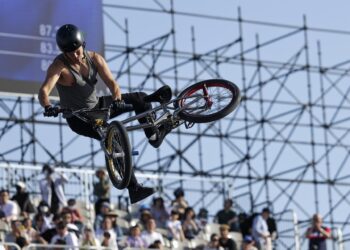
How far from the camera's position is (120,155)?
14508 millimetres

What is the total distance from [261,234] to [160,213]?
1681mm

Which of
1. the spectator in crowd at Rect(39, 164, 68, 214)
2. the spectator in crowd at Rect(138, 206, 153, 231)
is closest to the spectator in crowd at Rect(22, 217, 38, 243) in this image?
the spectator in crowd at Rect(39, 164, 68, 214)

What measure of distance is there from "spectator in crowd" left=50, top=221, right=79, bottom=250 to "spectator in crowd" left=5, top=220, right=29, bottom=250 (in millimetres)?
514

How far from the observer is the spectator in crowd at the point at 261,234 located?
23.3 m

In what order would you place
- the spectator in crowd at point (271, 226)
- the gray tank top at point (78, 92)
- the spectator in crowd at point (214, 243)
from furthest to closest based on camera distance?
the spectator in crowd at point (271, 226), the spectator in crowd at point (214, 243), the gray tank top at point (78, 92)

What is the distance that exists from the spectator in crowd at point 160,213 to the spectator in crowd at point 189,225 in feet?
1.09

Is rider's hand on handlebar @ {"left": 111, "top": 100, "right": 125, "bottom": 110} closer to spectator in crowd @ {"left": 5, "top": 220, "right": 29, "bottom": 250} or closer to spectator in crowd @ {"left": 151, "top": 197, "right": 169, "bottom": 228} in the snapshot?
spectator in crowd @ {"left": 5, "top": 220, "right": 29, "bottom": 250}

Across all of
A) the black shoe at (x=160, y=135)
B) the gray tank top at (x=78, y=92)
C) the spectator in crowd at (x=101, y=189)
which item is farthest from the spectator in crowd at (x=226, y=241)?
the gray tank top at (x=78, y=92)

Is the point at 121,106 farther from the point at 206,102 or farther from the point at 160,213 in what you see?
the point at 160,213

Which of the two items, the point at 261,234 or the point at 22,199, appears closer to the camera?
the point at 22,199

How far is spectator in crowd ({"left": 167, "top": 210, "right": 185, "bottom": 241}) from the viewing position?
22.5 metres

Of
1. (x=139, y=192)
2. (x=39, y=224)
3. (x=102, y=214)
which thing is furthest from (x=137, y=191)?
(x=102, y=214)

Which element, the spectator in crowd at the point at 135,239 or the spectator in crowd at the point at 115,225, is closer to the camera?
the spectator in crowd at the point at 135,239

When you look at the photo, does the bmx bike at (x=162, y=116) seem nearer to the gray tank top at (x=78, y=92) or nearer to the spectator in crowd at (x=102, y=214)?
the gray tank top at (x=78, y=92)
